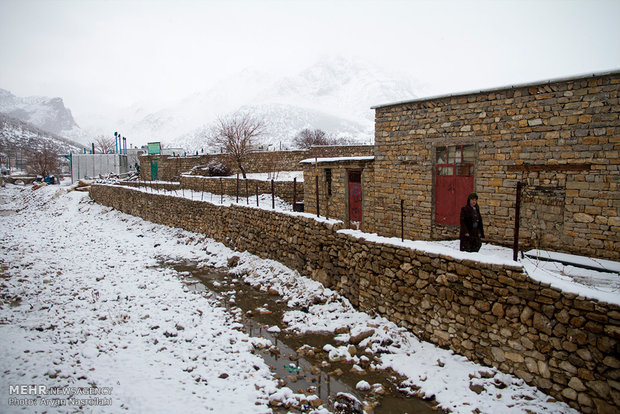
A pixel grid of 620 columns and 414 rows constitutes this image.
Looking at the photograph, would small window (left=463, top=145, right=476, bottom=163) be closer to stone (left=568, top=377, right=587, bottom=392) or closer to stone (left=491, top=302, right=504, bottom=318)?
stone (left=491, top=302, right=504, bottom=318)

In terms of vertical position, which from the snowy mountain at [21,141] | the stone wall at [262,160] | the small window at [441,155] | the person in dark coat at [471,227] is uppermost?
the snowy mountain at [21,141]

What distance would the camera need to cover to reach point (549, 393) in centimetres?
518

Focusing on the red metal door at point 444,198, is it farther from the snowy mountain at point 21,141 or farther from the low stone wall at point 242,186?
the snowy mountain at point 21,141

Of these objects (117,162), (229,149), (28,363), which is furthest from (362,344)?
(117,162)

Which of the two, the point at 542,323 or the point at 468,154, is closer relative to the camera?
the point at 542,323

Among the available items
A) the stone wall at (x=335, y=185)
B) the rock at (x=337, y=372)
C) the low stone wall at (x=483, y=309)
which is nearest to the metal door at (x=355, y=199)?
the stone wall at (x=335, y=185)

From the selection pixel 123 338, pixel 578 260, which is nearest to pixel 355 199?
pixel 578 260

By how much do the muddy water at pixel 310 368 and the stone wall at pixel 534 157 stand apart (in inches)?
213

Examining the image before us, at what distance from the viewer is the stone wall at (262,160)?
88.1ft

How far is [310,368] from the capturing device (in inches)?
259

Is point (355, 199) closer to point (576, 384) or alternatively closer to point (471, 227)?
point (471, 227)

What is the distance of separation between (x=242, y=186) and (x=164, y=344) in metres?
15.9

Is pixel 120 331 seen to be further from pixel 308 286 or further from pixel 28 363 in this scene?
pixel 308 286

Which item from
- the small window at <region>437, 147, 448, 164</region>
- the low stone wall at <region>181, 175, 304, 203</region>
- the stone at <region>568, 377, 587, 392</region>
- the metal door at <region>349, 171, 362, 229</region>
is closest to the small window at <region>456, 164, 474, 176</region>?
the small window at <region>437, 147, 448, 164</region>
